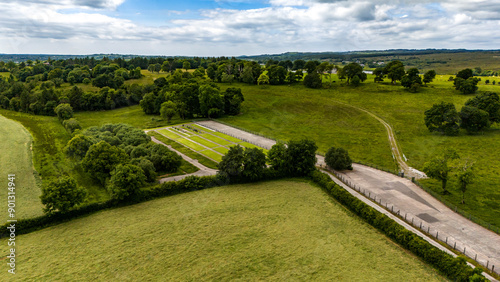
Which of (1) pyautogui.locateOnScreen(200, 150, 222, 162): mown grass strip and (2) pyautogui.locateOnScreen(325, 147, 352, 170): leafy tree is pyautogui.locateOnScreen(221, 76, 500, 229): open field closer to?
(2) pyautogui.locateOnScreen(325, 147, 352, 170): leafy tree

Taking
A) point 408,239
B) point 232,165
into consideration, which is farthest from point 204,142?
point 408,239

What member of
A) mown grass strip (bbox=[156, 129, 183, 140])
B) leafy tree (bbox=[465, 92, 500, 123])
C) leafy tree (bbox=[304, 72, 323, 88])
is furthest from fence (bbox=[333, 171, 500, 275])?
leafy tree (bbox=[304, 72, 323, 88])

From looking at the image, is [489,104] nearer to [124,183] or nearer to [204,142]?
[204,142]

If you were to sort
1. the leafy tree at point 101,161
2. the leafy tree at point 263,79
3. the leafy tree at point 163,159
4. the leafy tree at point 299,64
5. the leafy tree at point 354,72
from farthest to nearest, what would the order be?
1. the leafy tree at point 299,64
2. the leafy tree at point 263,79
3. the leafy tree at point 354,72
4. the leafy tree at point 163,159
5. the leafy tree at point 101,161

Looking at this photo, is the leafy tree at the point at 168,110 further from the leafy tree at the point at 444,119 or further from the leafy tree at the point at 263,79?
the leafy tree at the point at 444,119

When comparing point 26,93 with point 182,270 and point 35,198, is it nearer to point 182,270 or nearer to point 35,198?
point 35,198

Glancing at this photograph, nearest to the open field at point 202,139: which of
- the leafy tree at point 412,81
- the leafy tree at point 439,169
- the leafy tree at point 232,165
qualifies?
the leafy tree at point 232,165
